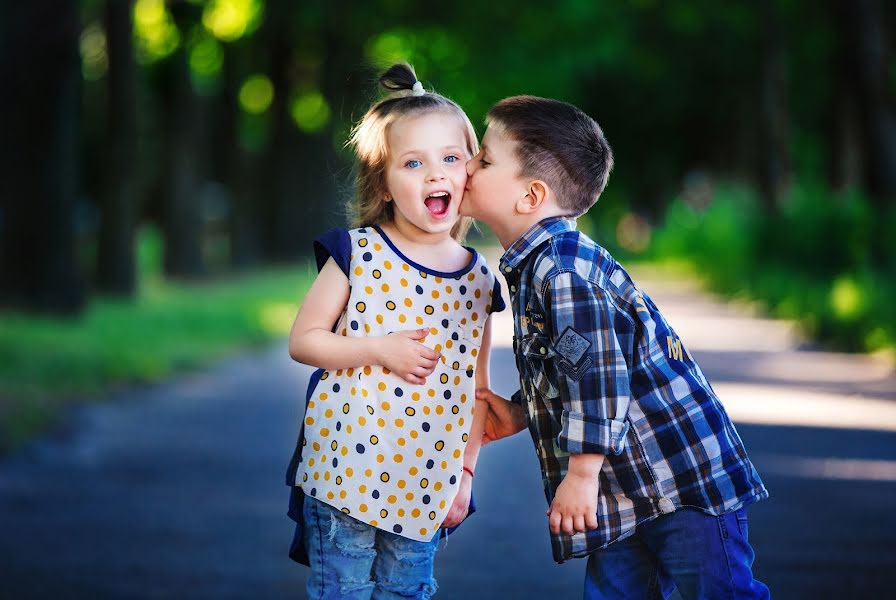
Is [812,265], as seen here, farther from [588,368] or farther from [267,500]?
[588,368]

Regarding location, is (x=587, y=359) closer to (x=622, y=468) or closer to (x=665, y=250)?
(x=622, y=468)

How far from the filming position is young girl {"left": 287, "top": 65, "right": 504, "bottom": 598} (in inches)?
133

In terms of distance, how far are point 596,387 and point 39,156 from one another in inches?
469

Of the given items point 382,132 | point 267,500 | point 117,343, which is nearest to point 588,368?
point 382,132

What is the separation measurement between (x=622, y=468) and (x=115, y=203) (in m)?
16.1

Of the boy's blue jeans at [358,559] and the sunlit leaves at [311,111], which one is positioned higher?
the sunlit leaves at [311,111]

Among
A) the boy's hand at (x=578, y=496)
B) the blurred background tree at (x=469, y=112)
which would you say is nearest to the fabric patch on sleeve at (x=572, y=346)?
the boy's hand at (x=578, y=496)

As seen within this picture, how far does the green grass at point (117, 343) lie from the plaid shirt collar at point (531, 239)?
558cm

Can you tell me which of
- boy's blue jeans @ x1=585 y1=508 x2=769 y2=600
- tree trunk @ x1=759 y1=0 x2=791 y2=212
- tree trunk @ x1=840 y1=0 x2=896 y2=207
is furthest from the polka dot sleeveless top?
tree trunk @ x1=759 y1=0 x2=791 y2=212

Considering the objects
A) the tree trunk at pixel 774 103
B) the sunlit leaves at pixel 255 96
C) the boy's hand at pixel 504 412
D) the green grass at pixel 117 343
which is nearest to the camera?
the boy's hand at pixel 504 412

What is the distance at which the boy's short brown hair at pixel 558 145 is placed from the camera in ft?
10.9

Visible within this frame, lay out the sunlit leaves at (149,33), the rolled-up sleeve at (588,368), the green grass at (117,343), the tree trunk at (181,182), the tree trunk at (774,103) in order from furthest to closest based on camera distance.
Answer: the sunlit leaves at (149,33), the tree trunk at (774,103), the tree trunk at (181,182), the green grass at (117,343), the rolled-up sleeve at (588,368)

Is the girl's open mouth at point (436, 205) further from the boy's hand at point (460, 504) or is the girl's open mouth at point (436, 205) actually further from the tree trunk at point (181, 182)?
the tree trunk at point (181, 182)

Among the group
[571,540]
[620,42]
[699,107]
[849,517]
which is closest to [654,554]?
[571,540]
